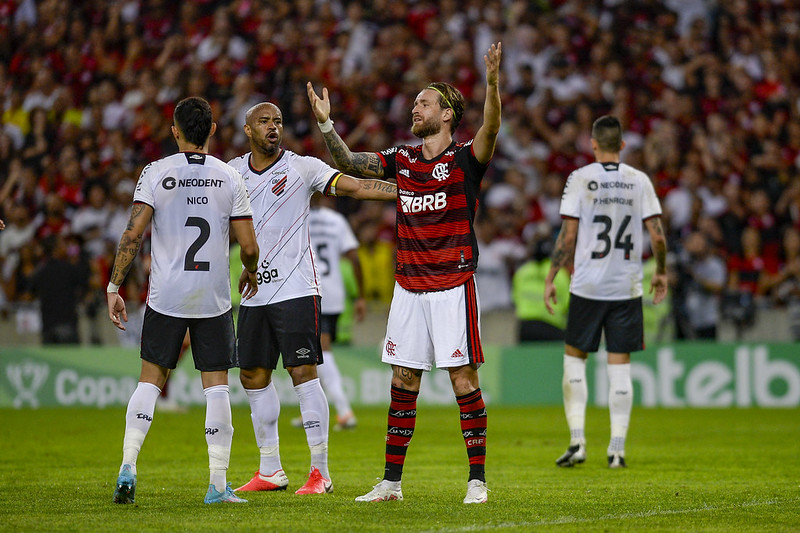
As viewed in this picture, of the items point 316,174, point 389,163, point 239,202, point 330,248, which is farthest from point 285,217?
point 330,248

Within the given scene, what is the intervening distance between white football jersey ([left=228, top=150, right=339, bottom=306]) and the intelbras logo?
0.79 metres

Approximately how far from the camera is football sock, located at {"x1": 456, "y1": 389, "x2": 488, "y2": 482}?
6.71m

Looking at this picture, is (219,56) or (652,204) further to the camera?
(219,56)

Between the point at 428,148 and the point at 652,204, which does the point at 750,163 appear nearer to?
the point at 652,204

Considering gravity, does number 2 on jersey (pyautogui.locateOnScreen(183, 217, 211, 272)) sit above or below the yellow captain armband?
below

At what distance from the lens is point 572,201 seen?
30.8 feet

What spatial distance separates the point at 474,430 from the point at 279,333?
4.78 feet

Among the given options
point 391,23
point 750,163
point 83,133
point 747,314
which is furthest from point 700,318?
point 83,133

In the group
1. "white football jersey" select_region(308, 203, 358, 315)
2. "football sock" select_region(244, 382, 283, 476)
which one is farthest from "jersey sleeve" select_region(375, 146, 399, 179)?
"white football jersey" select_region(308, 203, 358, 315)

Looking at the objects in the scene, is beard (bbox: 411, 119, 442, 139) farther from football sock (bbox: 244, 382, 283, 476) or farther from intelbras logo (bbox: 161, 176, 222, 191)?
football sock (bbox: 244, 382, 283, 476)

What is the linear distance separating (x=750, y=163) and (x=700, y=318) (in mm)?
3065

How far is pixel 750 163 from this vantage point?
17391 millimetres

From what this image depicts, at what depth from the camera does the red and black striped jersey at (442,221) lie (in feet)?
22.3

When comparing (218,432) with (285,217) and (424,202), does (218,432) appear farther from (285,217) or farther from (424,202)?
(424,202)
